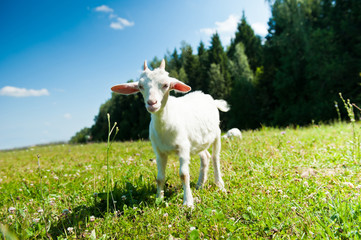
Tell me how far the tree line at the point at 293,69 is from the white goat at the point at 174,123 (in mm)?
18229

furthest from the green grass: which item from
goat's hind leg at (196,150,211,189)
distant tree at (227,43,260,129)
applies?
distant tree at (227,43,260,129)

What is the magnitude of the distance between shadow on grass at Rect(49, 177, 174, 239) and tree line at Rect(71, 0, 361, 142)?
18922mm

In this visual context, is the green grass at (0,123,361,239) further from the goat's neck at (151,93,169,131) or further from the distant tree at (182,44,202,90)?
the distant tree at (182,44,202,90)

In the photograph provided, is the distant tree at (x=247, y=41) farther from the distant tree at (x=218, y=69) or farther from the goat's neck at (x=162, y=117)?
the goat's neck at (x=162, y=117)

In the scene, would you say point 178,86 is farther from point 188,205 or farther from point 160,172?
point 188,205

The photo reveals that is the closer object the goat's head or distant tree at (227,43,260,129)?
the goat's head

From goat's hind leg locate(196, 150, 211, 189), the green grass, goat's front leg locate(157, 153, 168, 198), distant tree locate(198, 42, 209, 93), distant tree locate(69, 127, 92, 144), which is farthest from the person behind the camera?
distant tree locate(69, 127, 92, 144)

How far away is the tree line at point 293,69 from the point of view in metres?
25.6

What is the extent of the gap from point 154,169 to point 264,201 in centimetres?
259

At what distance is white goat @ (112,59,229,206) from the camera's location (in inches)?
120

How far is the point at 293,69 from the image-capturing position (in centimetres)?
3016

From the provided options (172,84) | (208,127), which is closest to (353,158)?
(208,127)

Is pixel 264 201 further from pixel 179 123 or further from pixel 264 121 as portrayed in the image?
→ pixel 264 121

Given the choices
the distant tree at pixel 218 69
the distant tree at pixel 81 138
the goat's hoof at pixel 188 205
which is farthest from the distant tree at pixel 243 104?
the goat's hoof at pixel 188 205
